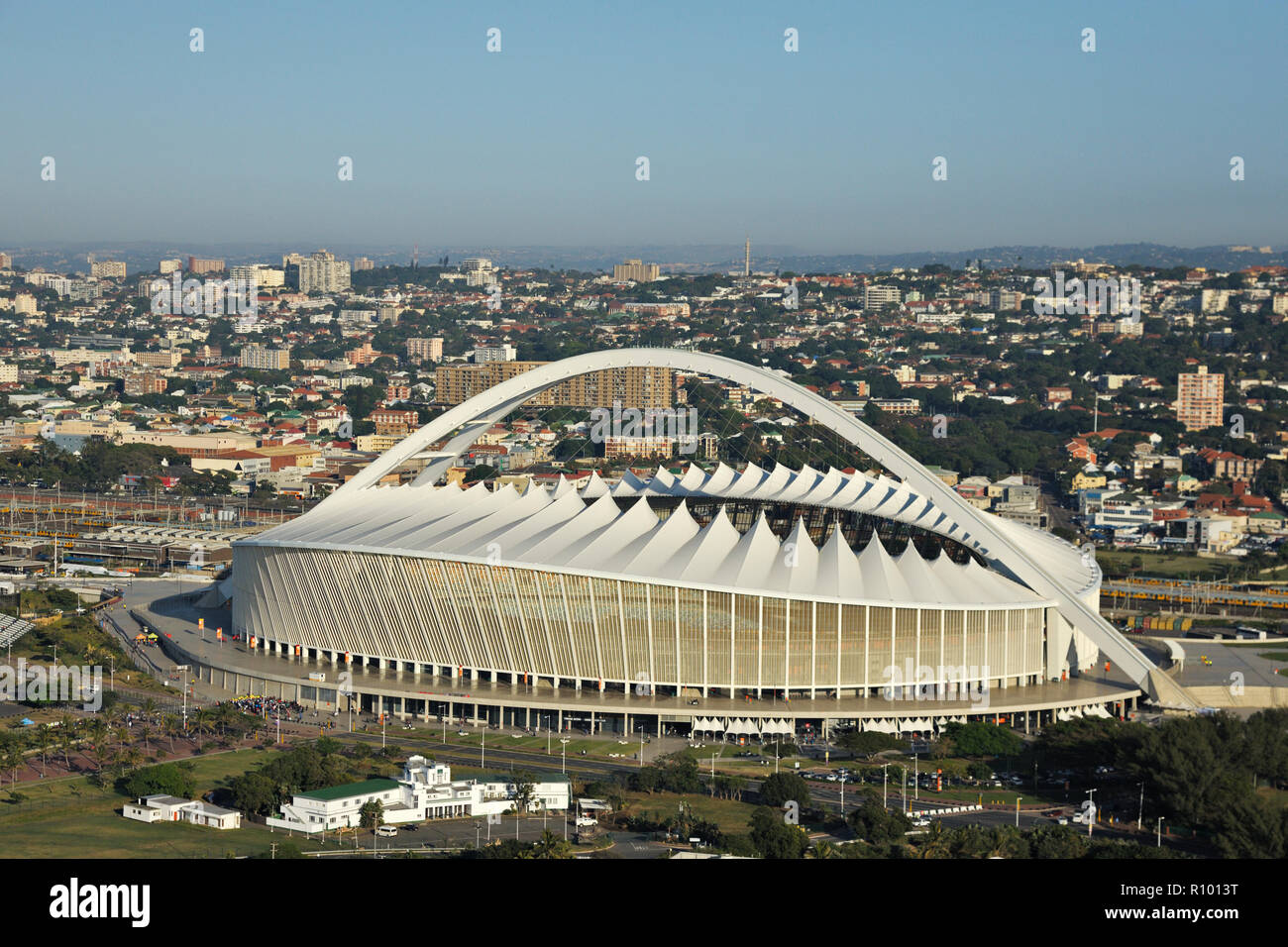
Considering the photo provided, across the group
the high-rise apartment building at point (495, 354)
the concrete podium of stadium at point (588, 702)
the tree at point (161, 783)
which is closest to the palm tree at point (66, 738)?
the tree at point (161, 783)

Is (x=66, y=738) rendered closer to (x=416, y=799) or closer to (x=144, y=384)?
(x=416, y=799)

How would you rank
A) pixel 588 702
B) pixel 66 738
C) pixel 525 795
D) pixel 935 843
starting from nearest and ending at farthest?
pixel 935 843 < pixel 525 795 < pixel 66 738 < pixel 588 702

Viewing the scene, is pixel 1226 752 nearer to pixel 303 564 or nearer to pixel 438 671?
pixel 438 671

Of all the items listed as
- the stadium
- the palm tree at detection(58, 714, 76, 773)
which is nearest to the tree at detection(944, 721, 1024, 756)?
the stadium

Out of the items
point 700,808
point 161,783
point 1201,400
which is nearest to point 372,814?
point 161,783

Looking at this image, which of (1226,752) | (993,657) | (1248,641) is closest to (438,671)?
(993,657)

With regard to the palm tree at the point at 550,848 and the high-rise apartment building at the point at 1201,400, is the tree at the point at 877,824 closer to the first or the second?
the palm tree at the point at 550,848
